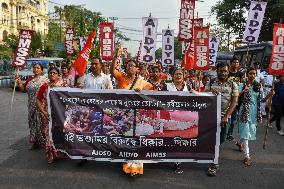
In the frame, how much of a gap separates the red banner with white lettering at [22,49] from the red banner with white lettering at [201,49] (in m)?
4.58

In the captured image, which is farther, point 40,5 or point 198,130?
point 40,5

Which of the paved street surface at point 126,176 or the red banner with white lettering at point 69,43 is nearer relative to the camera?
the paved street surface at point 126,176

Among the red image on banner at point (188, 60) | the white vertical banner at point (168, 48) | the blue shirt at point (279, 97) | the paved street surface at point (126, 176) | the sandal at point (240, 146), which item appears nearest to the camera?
the paved street surface at point (126, 176)

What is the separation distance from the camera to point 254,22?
409 inches

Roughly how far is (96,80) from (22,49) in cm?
438

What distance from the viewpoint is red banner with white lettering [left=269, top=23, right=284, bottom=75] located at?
7.65 m

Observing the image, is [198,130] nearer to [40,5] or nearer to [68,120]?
Result: [68,120]

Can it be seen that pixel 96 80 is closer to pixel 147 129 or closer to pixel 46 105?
pixel 46 105

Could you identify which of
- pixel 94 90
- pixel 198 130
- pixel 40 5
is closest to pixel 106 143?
pixel 94 90

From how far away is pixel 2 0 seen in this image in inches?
2484

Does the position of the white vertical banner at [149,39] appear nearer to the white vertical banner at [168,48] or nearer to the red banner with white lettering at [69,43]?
the white vertical banner at [168,48]

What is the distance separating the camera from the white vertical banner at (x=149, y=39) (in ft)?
36.6

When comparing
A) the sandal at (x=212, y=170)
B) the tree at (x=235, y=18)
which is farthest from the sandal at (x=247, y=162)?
the tree at (x=235, y=18)

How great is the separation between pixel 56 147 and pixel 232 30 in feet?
107
